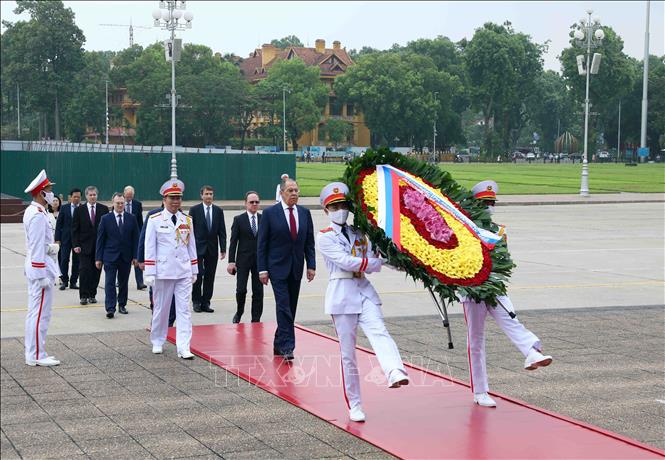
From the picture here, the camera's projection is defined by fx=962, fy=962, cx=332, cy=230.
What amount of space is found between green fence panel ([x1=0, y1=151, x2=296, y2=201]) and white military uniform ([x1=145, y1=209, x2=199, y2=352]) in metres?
31.6

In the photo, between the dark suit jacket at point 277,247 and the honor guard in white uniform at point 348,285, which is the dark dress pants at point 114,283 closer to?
the dark suit jacket at point 277,247

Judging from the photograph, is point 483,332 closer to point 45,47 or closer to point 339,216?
point 339,216

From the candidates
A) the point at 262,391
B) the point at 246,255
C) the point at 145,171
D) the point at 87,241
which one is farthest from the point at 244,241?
the point at 145,171

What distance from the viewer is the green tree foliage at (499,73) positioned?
113938mm

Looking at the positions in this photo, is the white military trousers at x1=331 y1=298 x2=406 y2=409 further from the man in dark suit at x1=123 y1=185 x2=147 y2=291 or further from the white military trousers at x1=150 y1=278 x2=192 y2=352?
the man in dark suit at x1=123 y1=185 x2=147 y2=291

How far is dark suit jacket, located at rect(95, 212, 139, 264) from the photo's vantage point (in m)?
14.1

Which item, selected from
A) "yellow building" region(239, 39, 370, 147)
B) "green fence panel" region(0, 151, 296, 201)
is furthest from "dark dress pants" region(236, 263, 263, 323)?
"yellow building" region(239, 39, 370, 147)

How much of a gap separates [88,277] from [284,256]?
17.8ft

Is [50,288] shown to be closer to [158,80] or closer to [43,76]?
[43,76]

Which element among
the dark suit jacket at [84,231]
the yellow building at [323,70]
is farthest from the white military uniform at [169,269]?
the yellow building at [323,70]

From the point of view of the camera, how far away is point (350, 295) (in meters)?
8.12

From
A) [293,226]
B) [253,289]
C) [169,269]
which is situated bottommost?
[253,289]

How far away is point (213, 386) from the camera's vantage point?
9.40 meters

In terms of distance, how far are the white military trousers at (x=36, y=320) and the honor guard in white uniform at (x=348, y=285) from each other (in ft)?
11.9
